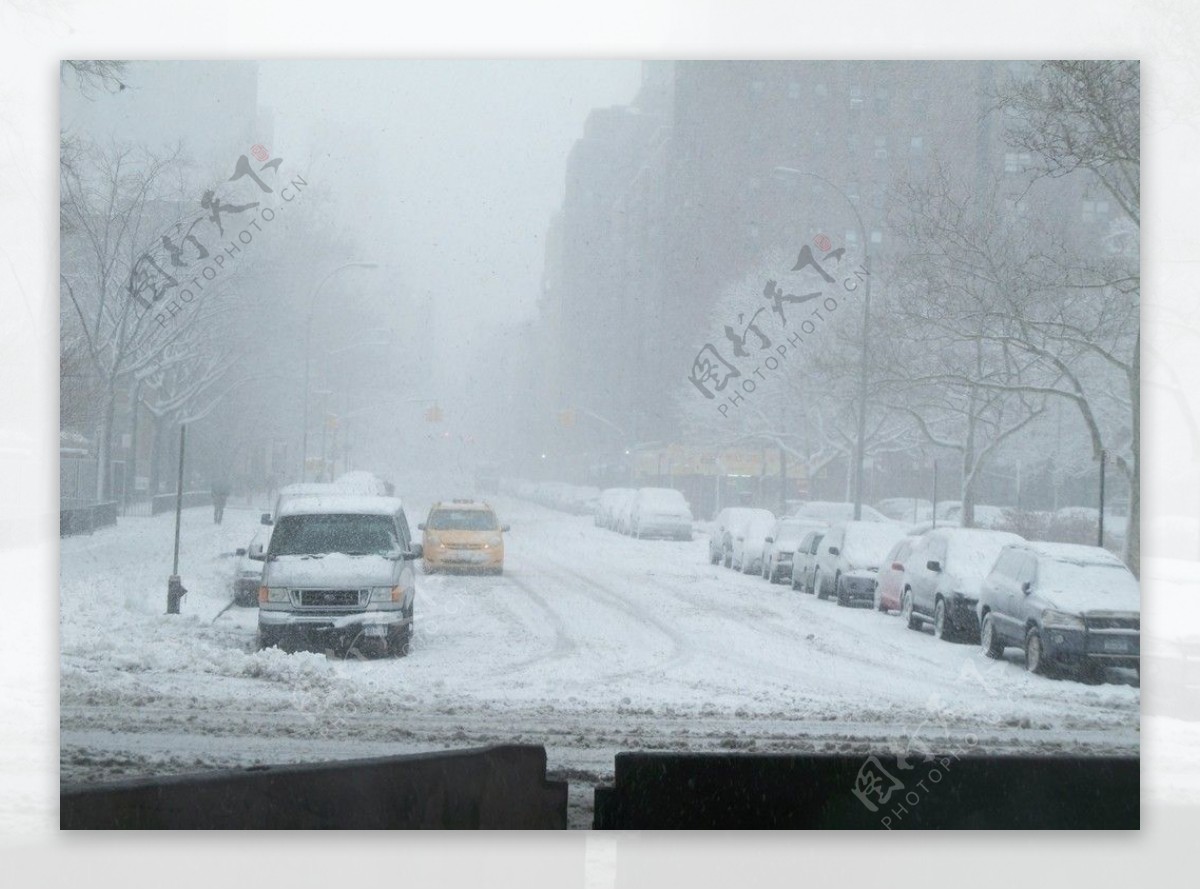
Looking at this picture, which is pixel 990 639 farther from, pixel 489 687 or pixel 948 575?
pixel 489 687

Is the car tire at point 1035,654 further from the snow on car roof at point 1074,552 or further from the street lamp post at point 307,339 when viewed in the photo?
the street lamp post at point 307,339

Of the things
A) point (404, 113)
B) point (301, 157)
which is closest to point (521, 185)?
point (404, 113)

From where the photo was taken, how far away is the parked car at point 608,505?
6.29m

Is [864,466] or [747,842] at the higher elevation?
[864,466]

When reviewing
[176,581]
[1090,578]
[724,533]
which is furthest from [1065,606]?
[176,581]

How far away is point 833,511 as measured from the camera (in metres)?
6.25

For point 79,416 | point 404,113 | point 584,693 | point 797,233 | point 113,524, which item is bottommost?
point 584,693

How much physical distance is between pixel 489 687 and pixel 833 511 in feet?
6.05

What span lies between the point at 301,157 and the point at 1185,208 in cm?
423

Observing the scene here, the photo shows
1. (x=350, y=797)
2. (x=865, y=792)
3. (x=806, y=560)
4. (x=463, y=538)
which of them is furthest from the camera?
(x=806, y=560)

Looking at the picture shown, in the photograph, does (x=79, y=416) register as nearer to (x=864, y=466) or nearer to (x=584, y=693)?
(x=584, y=693)

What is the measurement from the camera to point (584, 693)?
6.10 m

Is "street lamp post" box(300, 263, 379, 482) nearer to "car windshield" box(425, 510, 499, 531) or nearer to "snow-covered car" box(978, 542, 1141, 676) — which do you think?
"car windshield" box(425, 510, 499, 531)

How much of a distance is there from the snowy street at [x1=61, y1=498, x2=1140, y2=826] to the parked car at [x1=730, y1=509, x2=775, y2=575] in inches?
13.9
